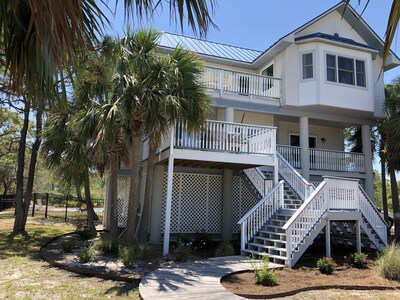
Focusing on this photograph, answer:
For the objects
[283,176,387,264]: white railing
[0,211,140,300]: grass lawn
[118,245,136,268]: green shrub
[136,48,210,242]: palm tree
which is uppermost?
[136,48,210,242]: palm tree

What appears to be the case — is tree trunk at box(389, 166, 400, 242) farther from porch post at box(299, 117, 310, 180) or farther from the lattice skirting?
the lattice skirting

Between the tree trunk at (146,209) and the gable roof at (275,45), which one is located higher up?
the gable roof at (275,45)

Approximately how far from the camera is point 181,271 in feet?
28.7

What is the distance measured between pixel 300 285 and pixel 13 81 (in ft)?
23.8

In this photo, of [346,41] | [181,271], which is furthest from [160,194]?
[346,41]

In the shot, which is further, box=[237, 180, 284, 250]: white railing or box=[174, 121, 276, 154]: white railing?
box=[174, 121, 276, 154]: white railing

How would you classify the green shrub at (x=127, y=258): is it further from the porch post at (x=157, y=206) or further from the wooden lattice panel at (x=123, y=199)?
the wooden lattice panel at (x=123, y=199)

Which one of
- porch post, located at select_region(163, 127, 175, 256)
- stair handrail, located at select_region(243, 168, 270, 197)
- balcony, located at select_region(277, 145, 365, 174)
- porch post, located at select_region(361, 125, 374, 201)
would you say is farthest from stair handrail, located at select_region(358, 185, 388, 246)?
porch post, located at select_region(163, 127, 175, 256)

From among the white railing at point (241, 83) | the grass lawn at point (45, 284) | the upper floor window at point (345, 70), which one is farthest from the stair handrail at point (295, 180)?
the grass lawn at point (45, 284)

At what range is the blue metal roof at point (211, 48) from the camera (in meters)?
19.2

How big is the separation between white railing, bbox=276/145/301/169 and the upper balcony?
2.24 m

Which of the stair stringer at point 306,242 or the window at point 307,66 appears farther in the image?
the window at point 307,66

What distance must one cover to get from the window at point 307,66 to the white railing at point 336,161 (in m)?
3.75

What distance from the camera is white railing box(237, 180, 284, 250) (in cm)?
1134
